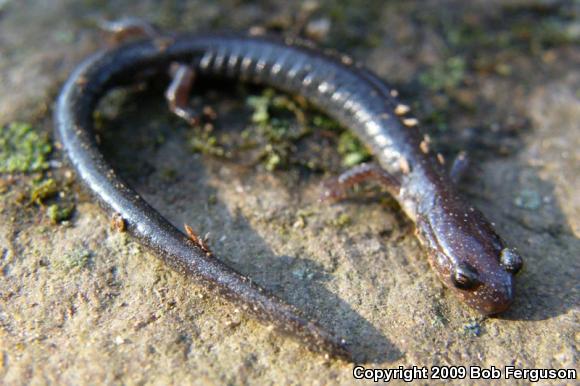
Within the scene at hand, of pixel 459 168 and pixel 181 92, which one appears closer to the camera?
pixel 459 168

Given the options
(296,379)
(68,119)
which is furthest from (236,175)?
(296,379)

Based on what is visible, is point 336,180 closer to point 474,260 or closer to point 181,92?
point 474,260

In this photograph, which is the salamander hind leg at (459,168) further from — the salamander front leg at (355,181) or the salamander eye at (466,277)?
the salamander eye at (466,277)

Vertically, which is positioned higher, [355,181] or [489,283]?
[489,283]

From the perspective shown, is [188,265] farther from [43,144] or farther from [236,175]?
[43,144]

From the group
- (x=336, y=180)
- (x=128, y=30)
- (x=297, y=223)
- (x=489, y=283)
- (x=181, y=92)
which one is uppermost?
(x=128, y=30)

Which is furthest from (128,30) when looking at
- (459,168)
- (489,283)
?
(489,283)

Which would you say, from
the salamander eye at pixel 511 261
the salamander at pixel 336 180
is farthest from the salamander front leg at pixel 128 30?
the salamander eye at pixel 511 261

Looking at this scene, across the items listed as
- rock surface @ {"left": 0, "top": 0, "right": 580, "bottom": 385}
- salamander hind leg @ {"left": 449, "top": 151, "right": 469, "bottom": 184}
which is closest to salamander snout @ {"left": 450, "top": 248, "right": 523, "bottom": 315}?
rock surface @ {"left": 0, "top": 0, "right": 580, "bottom": 385}
